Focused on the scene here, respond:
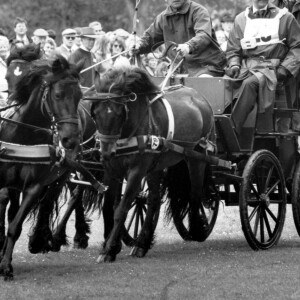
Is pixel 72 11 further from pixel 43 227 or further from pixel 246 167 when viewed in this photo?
pixel 43 227

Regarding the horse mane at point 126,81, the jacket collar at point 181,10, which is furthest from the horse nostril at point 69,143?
the jacket collar at point 181,10

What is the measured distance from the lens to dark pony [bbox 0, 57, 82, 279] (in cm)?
927

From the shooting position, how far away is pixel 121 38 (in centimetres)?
1541

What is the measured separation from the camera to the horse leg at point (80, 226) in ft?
38.5

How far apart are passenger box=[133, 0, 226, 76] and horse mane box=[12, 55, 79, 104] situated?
7.70 ft

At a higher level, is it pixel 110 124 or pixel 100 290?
pixel 110 124

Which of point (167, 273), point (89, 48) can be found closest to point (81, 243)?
point (167, 273)

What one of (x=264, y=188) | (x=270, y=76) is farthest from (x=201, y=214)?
(x=270, y=76)

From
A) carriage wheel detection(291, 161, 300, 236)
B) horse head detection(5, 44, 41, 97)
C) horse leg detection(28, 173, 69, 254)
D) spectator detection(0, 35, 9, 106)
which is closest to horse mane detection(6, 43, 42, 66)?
horse head detection(5, 44, 41, 97)

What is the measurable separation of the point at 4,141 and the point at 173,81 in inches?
113

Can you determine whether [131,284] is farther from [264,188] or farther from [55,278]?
[264,188]

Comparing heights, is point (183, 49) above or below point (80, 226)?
above

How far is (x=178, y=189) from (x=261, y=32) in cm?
175

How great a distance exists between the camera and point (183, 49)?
11.3 meters
